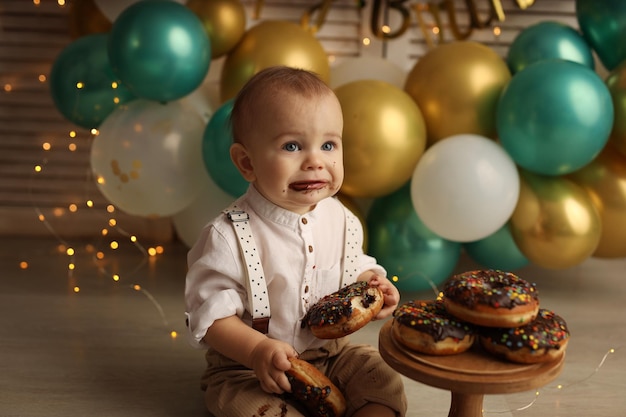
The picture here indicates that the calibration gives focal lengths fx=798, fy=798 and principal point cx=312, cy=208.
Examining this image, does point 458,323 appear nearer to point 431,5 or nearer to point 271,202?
point 271,202

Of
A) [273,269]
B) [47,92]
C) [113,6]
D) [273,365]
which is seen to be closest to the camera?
[273,365]

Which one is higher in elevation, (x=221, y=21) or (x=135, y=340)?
(x=221, y=21)

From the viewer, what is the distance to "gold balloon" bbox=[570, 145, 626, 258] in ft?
6.25

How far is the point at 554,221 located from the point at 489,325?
2.44 feet

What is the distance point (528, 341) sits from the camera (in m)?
1.14

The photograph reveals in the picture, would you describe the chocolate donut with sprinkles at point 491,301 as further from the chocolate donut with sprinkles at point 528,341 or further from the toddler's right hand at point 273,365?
the toddler's right hand at point 273,365

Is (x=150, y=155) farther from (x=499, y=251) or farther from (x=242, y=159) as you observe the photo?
(x=499, y=251)

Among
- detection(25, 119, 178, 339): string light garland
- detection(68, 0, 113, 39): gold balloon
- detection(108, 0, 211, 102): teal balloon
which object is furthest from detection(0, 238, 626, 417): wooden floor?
detection(68, 0, 113, 39): gold balloon

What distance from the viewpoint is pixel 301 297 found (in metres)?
1.38

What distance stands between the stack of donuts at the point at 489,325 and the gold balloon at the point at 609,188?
781 millimetres

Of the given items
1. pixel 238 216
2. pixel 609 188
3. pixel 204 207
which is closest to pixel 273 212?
pixel 238 216

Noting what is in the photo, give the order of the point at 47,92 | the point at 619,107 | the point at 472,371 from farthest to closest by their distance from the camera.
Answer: the point at 47,92 < the point at 619,107 < the point at 472,371

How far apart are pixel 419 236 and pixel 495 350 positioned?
2.57ft

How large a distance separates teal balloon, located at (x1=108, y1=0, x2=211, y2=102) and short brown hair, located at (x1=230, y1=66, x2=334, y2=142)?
0.52 m
